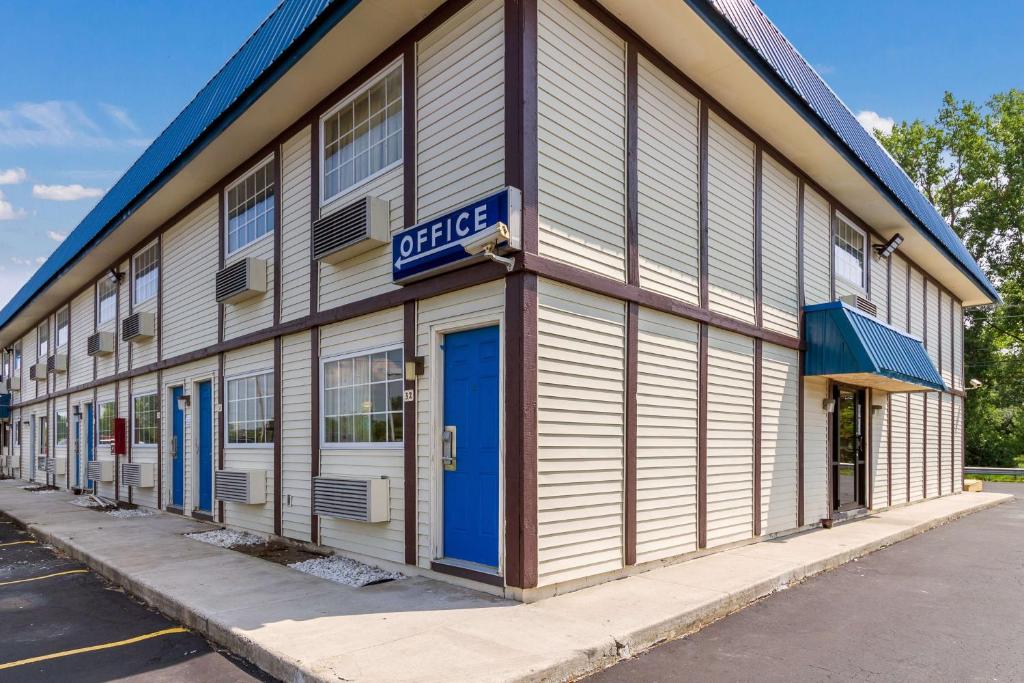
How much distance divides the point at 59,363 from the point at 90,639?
54.2ft

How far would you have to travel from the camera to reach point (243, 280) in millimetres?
9992

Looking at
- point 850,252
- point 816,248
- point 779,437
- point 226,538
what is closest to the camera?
point 226,538

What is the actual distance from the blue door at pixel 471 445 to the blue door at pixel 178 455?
302 inches

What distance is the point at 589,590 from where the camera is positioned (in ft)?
20.9

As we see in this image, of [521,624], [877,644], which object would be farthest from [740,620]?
[521,624]

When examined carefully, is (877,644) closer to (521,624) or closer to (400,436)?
(521,624)

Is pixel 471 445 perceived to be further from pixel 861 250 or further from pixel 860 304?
pixel 861 250

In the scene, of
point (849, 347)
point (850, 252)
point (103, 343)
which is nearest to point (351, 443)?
point (849, 347)

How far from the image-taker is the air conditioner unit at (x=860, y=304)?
38.6 feet

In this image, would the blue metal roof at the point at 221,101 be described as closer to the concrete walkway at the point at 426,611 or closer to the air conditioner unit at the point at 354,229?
the air conditioner unit at the point at 354,229

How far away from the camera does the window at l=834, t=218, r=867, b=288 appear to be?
12352 mm

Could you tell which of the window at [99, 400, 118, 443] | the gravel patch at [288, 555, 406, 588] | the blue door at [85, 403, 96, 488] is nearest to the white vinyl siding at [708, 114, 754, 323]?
the gravel patch at [288, 555, 406, 588]

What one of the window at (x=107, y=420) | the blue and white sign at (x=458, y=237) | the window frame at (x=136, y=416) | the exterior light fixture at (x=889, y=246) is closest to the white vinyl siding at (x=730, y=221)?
the blue and white sign at (x=458, y=237)

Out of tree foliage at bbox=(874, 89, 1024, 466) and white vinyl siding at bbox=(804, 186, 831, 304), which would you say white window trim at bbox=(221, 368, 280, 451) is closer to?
white vinyl siding at bbox=(804, 186, 831, 304)
